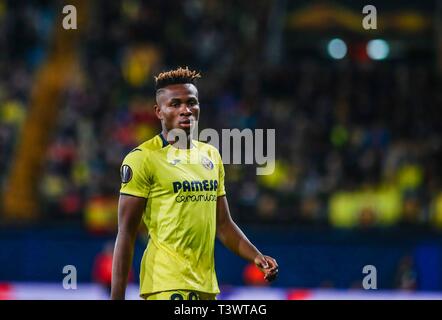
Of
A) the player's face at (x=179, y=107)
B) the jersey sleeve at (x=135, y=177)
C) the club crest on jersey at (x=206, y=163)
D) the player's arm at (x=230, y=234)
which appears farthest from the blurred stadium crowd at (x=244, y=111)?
the jersey sleeve at (x=135, y=177)

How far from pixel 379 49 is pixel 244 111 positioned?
3.72m

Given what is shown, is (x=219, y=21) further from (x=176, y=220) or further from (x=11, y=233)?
(x=176, y=220)

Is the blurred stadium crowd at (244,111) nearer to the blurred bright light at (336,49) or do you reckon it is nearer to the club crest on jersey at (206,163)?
the blurred bright light at (336,49)

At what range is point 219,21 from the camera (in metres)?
Answer: 18.2

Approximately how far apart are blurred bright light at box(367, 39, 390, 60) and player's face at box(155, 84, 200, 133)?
42.0 feet

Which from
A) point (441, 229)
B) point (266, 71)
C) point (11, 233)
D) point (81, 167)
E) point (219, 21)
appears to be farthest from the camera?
point (219, 21)

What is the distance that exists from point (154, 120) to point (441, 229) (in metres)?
5.06

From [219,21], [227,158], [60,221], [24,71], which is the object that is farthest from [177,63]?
[227,158]

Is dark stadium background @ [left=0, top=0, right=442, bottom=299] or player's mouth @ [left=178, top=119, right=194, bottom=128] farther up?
dark stadium background @ [left=0, top=0, right=442, bottom=299]

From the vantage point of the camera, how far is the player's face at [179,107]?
5.73 metres

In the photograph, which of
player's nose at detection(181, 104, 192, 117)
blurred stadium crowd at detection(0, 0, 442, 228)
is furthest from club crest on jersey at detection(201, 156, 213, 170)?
blurred stadium crowd at detection(0, 0, 442, 228)

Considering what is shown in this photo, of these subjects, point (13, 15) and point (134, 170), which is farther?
point (13, 15)

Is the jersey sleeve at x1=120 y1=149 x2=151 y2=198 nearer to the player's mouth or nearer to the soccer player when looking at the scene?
the soccer player

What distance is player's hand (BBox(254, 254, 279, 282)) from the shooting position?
5656 mm
